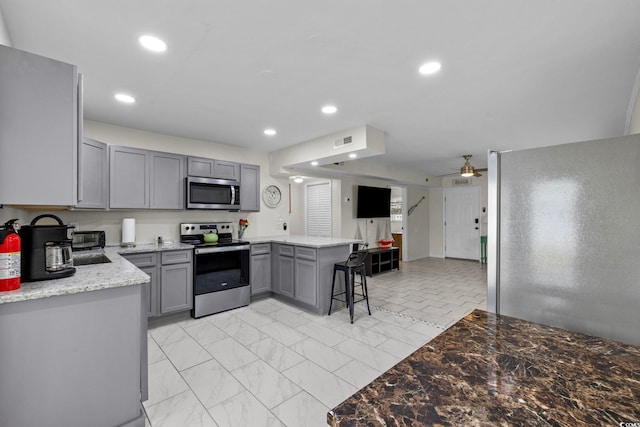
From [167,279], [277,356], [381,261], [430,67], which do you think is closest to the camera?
[430,67]

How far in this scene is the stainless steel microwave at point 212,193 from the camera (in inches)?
154

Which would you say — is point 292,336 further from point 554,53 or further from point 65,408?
point 554,53

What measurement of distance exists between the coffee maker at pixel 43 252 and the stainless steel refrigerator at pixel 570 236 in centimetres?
253

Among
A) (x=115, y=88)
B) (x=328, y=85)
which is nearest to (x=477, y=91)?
(x=328, y=85)

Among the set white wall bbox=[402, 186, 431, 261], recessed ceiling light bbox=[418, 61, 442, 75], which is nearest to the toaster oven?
recessed ceiling light bbox=[418, 61, 442, 75]

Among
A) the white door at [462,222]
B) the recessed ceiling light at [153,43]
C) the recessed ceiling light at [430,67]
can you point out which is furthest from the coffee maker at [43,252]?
the white door at [462,222]

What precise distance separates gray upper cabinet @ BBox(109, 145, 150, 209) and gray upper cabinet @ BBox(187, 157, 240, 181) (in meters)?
0.56

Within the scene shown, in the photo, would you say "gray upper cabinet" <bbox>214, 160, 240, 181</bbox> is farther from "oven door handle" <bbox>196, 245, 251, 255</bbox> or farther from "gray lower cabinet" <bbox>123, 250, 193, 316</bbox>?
"gray lower cabinet" <bbox>123, 250, 193, 316</bbox>

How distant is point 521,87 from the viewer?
105 inches

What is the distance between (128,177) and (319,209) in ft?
12.6

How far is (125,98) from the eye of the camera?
286 cm

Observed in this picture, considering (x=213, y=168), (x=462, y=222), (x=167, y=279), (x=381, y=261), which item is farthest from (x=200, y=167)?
(x=462, y=222)

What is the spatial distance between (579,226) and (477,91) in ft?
6.16

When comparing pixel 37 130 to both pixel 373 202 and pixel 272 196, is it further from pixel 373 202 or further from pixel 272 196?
pixel 373 202
